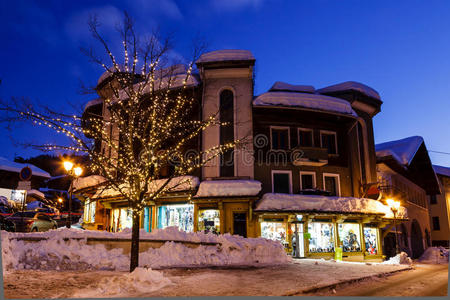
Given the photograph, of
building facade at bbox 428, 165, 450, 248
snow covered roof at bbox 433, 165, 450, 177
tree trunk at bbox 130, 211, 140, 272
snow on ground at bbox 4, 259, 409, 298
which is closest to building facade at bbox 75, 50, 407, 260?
snow on ground at bbox 4, 259, 409, 298

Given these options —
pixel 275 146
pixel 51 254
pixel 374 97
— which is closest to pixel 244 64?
pixel 275 146

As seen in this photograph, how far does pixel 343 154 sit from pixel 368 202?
389 centimetres

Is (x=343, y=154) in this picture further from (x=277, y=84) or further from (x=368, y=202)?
(x=277, y=84)

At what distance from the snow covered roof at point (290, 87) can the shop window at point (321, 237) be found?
1028cm

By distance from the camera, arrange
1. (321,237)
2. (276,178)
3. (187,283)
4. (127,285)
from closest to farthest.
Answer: (127,285)
(187,283)
(321,237)
(276,178)

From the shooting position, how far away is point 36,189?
47.1 meters

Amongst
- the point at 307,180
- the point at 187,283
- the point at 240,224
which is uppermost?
the point at 307,180

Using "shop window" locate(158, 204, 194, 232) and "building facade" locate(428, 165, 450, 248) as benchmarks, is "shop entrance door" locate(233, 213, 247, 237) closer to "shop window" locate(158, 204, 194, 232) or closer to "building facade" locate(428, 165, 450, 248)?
"shop window" locate(158, 204, 194, 232)

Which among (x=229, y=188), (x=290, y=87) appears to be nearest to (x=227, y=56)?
(x=290, y=87)

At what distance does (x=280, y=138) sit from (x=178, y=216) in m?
8.99

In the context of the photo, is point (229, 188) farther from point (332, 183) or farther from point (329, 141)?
point (329, 141)

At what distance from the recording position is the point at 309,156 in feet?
76.4

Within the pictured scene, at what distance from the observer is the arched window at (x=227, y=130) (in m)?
23.0

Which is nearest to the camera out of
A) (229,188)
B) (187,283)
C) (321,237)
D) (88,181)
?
(187,283)
